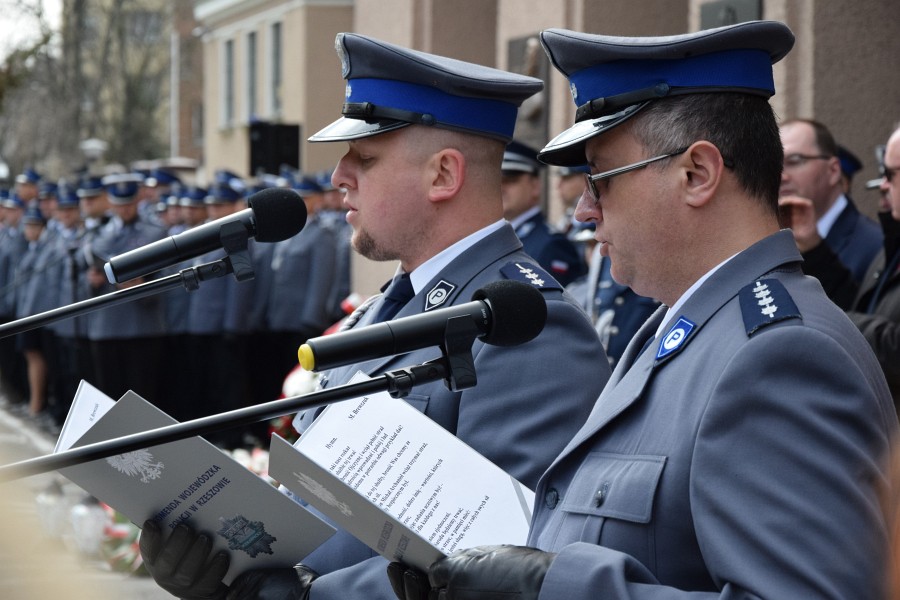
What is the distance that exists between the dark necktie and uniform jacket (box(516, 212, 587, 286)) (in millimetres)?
3285

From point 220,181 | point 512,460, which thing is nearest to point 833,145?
point 512,460

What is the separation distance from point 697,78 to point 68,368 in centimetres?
1199

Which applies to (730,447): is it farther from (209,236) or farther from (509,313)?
(209,236)

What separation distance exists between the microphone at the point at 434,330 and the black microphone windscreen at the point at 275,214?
0.90 m

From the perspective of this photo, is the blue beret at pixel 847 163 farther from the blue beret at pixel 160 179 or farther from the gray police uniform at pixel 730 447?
the blue beret at pixel 160 179

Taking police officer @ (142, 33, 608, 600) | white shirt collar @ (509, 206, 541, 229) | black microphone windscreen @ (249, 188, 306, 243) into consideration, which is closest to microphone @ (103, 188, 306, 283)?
black microphone windscreen @ (249, 188, 306, 243)

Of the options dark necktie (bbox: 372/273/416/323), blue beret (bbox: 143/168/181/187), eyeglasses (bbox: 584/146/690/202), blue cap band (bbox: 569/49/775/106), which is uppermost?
blue cap band (bbox: 569/49/775/106)

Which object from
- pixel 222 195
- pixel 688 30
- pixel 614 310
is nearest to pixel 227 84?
pixel 222 195

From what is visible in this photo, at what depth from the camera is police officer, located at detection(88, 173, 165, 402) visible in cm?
1148

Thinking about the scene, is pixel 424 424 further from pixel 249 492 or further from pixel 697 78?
pixel 697 78

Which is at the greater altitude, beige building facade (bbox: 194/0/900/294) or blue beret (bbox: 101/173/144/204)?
beige building facade (bbox: 194/0/900/294)

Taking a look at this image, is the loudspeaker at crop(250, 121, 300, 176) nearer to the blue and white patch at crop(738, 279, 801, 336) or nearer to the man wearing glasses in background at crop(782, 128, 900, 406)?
the man wearing glasses in background at crop(782, 128, 900, 406)

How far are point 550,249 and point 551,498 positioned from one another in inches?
171

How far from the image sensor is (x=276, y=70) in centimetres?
2717
